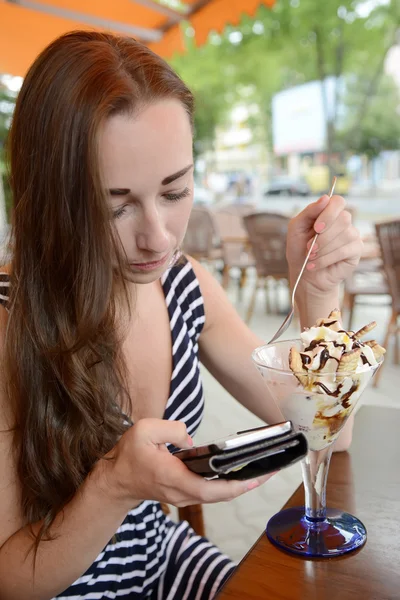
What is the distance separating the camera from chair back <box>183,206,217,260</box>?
247 inches

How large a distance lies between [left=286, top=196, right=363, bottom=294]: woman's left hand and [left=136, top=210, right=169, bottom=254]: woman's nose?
33cm

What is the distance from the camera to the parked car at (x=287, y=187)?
358 inches

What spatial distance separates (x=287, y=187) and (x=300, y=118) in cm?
115

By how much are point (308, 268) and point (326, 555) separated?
545 millimetres

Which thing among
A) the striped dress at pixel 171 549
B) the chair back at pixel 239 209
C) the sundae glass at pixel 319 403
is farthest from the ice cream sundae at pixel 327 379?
the chair back at pixel 239 209

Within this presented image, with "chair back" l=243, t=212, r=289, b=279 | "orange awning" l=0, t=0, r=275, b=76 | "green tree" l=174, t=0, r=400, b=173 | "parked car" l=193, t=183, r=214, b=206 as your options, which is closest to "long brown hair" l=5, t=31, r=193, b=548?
"orange awning" l=0, t=0, r=275, b=76

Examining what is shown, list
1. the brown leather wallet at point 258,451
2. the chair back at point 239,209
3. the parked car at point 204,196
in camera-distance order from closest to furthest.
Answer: the brown leather wallet at point 258,451, the chair back at point 239,209, the parked car at point 204,196

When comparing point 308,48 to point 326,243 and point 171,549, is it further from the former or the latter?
point 171,549

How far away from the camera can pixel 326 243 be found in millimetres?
1093

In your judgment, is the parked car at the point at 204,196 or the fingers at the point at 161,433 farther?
the parked car at the point at 204,196

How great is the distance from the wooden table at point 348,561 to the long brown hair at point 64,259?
1.05 ft

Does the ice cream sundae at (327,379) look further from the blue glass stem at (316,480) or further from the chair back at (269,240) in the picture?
the chair back at (269,240)

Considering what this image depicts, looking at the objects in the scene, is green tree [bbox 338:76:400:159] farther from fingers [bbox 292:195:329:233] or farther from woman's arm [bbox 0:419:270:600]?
woman's arm [bbox 0:419:270:600]

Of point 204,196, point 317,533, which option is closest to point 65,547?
point 317,533
